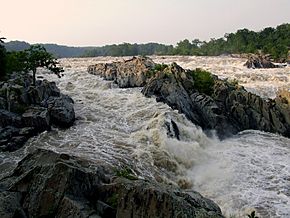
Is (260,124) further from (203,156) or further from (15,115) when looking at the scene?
(15,115)

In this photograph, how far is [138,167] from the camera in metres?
19.2

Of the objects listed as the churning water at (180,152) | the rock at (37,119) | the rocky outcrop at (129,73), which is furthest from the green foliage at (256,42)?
the rock at (37,119)

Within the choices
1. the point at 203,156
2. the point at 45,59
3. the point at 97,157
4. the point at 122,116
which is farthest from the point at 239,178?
the point at 45,59

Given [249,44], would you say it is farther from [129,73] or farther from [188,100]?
[188,100]

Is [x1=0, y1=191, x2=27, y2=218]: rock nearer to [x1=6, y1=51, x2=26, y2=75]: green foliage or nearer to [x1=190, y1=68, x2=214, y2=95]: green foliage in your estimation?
[x1=6, y1=51, x2=26, y2=75]: green foliage

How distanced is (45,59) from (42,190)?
72.8ft

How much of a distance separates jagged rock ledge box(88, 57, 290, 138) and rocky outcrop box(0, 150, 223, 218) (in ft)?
60.1

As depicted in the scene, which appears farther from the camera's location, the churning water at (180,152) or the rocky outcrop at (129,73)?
the rocky outcrop at (129,73)

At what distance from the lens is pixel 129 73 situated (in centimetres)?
4006

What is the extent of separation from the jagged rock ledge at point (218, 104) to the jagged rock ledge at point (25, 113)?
865cm

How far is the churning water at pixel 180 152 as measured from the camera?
714 inches

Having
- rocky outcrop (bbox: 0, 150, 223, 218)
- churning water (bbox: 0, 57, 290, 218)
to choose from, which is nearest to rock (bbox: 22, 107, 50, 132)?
churning water (bbox: 0, 57, 290, 218)

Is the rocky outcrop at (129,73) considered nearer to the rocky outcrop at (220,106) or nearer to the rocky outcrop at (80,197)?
the rocky outcrop at (220,106)

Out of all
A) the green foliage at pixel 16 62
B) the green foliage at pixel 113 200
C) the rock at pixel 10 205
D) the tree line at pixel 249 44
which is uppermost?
the green foliage at pixel 16 62
